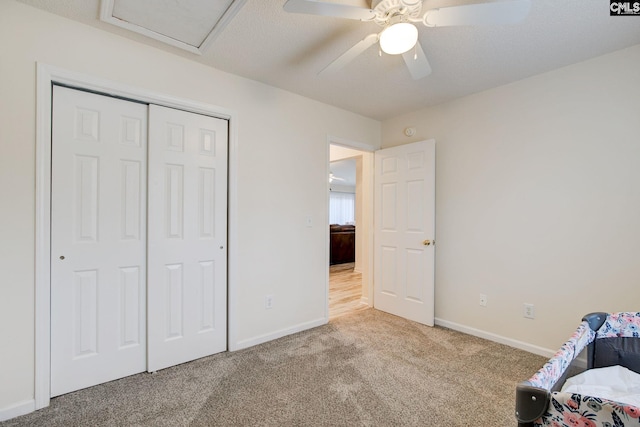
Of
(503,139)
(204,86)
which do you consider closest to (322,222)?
(204,86)

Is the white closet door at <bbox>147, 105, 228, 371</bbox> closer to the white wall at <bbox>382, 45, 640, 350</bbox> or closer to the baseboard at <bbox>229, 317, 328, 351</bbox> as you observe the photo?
the baseboard at <bbox>229, 317, 328, 351</bbox>

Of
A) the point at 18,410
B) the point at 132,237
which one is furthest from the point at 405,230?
the point at 18,410

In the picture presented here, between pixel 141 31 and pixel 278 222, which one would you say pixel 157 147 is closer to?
pixel 141 31

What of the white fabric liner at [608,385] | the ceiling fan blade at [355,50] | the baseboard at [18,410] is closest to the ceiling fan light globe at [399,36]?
the ceiling fan blade at [355,50]

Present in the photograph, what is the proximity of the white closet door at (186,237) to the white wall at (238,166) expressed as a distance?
0.16 metres

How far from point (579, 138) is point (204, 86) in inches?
118

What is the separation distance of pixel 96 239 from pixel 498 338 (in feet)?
11.1

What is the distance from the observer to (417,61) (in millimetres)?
1686

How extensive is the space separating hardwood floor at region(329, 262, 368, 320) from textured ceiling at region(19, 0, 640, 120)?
2506 mm

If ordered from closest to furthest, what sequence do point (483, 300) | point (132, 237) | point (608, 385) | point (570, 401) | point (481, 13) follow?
point (570, 401)
point (608, 385)
point (481, 13)
point (132, 237)
point (483, 300)

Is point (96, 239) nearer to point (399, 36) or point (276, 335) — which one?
point (276, 335)

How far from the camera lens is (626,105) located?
6.77 ft

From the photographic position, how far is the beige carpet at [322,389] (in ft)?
5.44

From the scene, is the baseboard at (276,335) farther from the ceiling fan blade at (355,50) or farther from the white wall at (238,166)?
the ceiling fan blade at (355,50)
